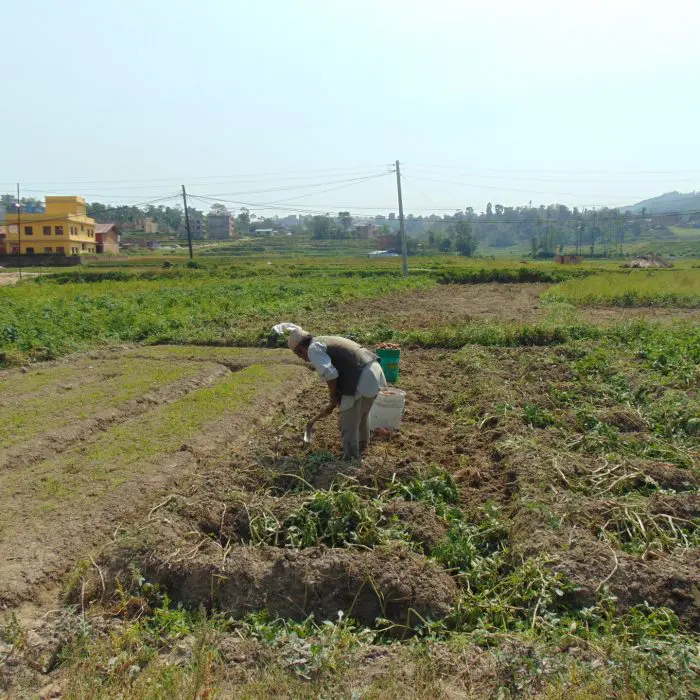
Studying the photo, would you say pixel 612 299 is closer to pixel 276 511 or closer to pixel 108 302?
pixel 108 302

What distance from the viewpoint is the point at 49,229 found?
60469mm

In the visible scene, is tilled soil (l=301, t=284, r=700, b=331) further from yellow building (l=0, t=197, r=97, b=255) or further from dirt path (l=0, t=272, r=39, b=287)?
yellow building (l=0, t=197, r=97, b=255)

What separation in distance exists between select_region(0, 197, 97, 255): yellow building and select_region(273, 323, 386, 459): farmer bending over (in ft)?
194

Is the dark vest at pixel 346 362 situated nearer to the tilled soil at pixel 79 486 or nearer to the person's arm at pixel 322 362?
the person's arm at pixel 322 362

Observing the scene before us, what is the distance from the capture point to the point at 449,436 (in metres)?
8.17

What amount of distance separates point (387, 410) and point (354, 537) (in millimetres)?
2782

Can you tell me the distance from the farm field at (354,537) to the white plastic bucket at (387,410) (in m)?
0.26

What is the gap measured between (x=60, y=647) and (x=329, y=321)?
14.9 m

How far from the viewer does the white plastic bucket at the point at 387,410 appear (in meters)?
7.78

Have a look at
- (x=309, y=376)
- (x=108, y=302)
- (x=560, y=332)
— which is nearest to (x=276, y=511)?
(x=309, y=376)

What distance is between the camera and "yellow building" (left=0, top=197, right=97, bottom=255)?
59875 mm

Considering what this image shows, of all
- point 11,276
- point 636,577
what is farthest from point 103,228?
point 636,577

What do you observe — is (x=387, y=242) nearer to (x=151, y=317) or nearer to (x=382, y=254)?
(x=382, y=254)

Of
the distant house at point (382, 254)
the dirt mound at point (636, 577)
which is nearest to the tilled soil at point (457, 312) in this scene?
the dirt mound at point (636, 577)
